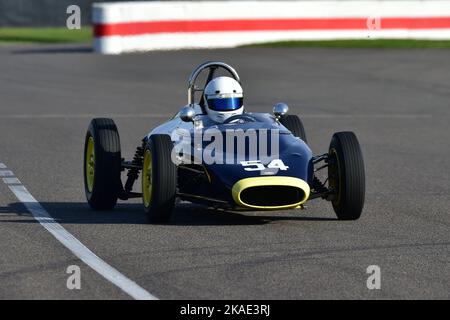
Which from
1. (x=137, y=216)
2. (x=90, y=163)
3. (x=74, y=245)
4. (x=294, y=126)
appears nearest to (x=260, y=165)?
(x=137, y=216)

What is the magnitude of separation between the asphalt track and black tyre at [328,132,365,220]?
0.14m

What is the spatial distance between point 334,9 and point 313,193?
24.8 meters

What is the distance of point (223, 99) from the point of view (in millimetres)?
13156

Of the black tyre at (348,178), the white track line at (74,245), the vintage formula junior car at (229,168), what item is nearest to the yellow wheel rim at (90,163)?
the vintage formula junior car at (229,168)

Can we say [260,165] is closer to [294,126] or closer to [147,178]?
[147,178]

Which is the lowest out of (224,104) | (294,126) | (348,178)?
(348,178)

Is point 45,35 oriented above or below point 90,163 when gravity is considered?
above

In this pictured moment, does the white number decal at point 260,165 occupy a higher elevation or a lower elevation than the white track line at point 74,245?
higher

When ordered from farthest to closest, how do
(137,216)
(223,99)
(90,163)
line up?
(90,163), (223,99), (137,216)

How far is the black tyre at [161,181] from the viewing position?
11820 mm

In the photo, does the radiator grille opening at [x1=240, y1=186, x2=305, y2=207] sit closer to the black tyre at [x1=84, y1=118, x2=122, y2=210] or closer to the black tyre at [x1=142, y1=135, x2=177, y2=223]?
the black tyre at [x1=142, y1=135, x2=177, y2=223]

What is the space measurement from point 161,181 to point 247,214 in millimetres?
1195

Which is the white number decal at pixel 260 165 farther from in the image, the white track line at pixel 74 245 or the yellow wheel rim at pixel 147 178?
the white track line at pixel 74 245

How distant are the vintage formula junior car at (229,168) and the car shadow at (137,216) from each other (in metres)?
0.18
